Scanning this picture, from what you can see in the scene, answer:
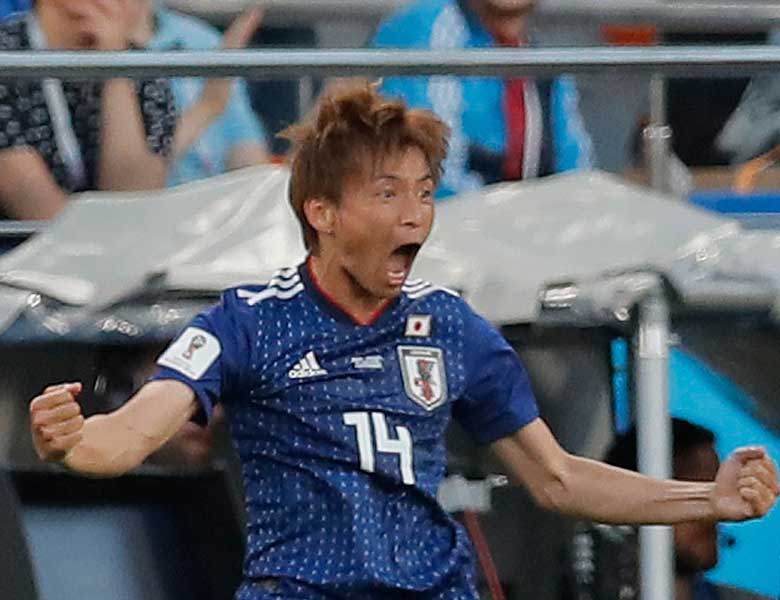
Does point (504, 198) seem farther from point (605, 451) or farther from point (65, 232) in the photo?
point (65, 232)

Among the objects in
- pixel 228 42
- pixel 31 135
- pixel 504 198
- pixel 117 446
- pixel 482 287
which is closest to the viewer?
pixel 117 446

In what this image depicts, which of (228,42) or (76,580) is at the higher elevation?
(228,42)

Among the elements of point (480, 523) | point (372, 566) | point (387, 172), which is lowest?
A: point (480, 523)

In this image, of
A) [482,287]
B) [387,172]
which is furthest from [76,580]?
[387,172]

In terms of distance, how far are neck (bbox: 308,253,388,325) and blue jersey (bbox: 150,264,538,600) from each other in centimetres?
1

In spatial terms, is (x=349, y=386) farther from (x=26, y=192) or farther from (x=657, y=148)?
(x=26, y=192)

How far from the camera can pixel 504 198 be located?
4746 mm

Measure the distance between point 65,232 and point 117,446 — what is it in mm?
1185

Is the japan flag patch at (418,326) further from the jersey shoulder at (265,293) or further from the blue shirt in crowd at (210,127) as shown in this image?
the blue shirt in crowd at (210,127)

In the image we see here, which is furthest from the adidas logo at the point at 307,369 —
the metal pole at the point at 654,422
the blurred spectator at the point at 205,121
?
the blurred spectator at the point at 205,121

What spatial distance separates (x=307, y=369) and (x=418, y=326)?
0.19m

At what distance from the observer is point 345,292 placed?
373 cm

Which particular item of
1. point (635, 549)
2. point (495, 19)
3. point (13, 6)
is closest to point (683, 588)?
point (635, 549)

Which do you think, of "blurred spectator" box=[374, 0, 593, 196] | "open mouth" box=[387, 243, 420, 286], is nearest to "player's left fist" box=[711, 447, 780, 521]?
"open mouth" box=[387, 243, 420, 286]
